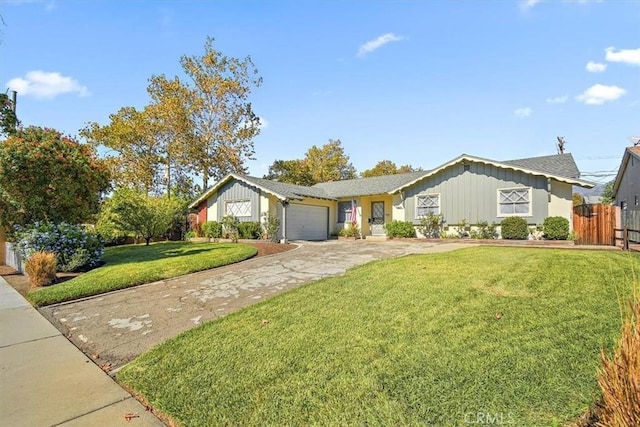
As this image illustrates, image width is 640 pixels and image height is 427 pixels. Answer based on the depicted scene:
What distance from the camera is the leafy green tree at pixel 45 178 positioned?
10711 millimetres

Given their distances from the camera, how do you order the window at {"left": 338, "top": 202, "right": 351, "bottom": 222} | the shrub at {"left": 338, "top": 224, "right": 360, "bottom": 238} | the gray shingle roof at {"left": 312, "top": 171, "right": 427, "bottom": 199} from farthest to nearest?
the window at {"left": 338, "top": 202, "right": 351, "bottom": 222} < the gray shingle roof at {"left": 312, "top": 171, "right": 427, "bottom": 199} < the shrub at {"left": 338, "top": 224, "right": 360, "bottom": 238}

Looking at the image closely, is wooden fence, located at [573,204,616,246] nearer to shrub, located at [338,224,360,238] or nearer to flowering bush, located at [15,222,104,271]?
shrub, located at [338,224,360,238]

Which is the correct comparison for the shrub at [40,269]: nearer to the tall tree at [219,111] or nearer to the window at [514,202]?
the window at [514,202]

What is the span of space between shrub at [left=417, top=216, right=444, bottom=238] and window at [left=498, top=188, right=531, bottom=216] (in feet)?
9.43

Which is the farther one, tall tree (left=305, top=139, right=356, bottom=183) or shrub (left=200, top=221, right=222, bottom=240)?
tall tree (left=305, top=139, right=356, bottom=183)

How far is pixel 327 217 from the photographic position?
2242 cm

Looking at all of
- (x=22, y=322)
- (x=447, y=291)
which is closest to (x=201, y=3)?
(x=22, y=322)

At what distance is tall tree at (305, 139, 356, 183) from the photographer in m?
42.9

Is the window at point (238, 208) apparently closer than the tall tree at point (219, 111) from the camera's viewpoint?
Yes

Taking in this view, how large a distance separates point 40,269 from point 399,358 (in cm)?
960

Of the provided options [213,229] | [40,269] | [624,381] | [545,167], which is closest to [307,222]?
[213,229]

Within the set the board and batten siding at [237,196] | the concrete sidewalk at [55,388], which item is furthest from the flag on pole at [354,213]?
the concrete sidewalk at [55,388]

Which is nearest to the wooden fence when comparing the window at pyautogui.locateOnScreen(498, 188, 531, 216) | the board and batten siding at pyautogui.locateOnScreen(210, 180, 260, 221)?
the window at pyautogui.locateOnScreen(498, 188, 531, 216)

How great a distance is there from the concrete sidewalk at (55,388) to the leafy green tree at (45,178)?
8.29 m
